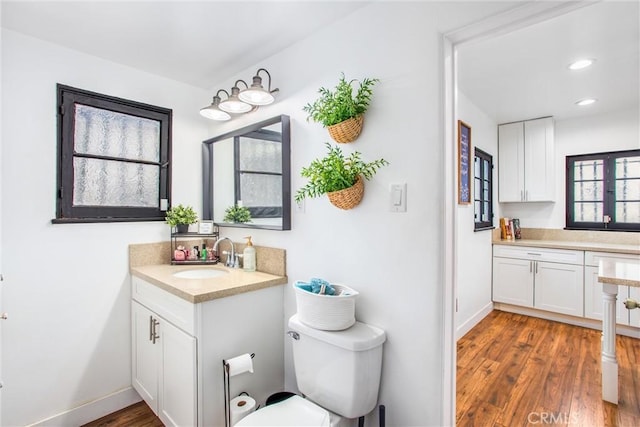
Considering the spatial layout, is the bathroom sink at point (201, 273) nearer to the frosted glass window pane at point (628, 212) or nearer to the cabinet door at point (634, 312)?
the cabinet door at point (634, 312)

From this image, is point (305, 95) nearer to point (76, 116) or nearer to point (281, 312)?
point (281, 312)

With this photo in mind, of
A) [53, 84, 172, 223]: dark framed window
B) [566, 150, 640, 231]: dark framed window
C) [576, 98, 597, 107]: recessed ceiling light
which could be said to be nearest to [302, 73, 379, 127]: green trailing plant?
[53, 84, 172, 223]: dark framed window

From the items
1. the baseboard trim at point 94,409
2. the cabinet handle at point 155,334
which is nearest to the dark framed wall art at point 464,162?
the cabinet handle at point 155,334

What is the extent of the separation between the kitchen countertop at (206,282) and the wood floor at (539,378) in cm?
148

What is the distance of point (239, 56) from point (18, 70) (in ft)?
4.06

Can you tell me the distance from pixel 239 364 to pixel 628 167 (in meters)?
4.53

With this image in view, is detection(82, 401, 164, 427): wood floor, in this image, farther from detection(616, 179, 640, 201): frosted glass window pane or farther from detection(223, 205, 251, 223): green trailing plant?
detection(616, 179, 640, 201): frosted glass window pane

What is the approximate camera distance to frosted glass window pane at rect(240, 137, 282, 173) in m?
2.00

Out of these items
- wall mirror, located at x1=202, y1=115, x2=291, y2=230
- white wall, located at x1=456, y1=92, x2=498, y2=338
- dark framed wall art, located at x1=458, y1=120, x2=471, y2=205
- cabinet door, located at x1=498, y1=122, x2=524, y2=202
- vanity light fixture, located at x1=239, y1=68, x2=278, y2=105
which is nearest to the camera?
vanity light fixture, located at x1=239, y1=68, x2=278, y2=105

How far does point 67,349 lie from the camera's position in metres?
1.89

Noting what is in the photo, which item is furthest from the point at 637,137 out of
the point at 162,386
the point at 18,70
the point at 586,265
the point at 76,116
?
the point at 18,70

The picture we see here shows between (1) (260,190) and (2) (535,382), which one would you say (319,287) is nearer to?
(1) (260,190)

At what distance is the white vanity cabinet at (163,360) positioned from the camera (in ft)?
5.01

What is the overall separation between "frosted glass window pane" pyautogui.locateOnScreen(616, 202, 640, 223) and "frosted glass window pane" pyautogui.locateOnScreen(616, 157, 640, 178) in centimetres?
32
